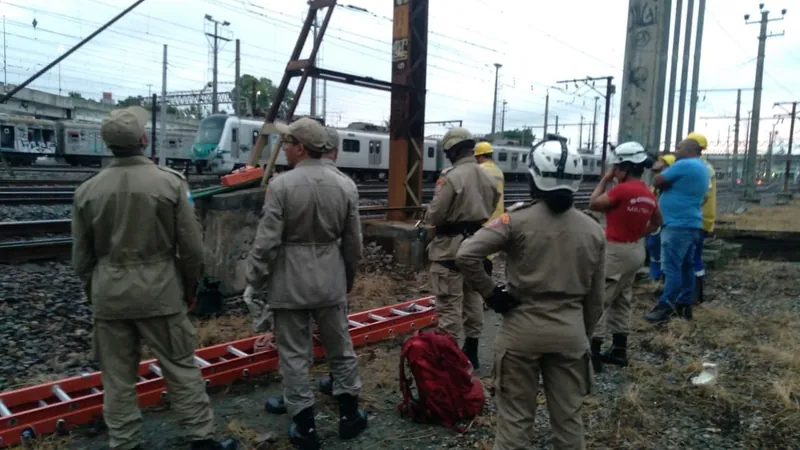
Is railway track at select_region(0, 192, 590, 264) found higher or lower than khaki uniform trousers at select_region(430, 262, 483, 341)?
lower

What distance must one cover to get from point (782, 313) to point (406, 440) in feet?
17.8

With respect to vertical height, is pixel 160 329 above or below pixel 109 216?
below

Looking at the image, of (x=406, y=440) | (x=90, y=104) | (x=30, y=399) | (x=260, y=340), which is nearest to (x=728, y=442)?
(x=406, y=440)

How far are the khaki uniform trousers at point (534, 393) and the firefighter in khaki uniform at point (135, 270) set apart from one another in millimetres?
1639

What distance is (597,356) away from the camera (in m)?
4.84

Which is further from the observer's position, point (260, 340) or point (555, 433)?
point (260, 340)

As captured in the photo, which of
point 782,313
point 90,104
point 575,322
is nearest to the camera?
point 575,322

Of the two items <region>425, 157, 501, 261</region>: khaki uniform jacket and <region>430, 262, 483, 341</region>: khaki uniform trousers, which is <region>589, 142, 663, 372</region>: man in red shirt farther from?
<region>430, 262, 483, 341</region>: khaki uniform trousers

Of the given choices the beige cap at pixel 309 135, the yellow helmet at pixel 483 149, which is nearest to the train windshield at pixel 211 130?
the yellow helmet at pixel 483 149

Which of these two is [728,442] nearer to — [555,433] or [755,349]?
[555,433]

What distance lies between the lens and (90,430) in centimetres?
353

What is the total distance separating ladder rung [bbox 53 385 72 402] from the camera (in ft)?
11.9

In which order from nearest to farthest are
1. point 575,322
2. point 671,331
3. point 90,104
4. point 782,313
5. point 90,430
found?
point 575,322
point 90,430
point 671,331
point 782,313
point 90,104

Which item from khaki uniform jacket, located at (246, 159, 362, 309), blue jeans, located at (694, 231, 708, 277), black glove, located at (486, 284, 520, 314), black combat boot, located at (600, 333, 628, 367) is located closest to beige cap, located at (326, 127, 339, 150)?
khaki uniform jacket, located at (246, 159, 362, 309)
